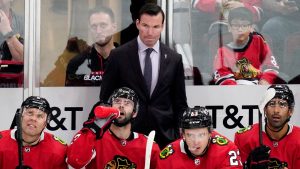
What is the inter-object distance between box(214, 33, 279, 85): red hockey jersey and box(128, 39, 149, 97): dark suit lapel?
716 millimetres

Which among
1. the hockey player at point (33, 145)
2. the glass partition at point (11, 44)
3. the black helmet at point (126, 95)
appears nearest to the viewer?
the hockey player at point (33, 145)

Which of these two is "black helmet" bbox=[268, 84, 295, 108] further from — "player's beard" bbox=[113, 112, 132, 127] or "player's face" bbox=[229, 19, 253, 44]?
"player's beard" bbox=[113, 112, 132, 127]

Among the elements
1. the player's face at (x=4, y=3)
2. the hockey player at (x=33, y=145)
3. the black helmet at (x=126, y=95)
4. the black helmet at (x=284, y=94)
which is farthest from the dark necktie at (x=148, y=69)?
the player's face at (x=4, y=3)

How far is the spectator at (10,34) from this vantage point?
6645mm

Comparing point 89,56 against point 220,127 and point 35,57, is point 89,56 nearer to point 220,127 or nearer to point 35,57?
point 35,57

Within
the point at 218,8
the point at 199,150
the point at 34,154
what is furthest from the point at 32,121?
the point at 218,8

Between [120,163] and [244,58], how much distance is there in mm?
1459

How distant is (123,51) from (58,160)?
1.00m

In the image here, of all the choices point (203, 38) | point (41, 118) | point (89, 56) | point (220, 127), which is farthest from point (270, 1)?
point (41, 118)

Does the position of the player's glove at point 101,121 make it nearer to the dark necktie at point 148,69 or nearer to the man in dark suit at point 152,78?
the man in dark suit at point 152,78

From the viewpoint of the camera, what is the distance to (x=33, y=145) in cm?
599

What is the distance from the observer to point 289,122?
6809mm

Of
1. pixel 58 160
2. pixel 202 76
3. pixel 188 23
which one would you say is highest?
pixel 188 23

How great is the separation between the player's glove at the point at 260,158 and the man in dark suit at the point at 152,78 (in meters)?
0.75
